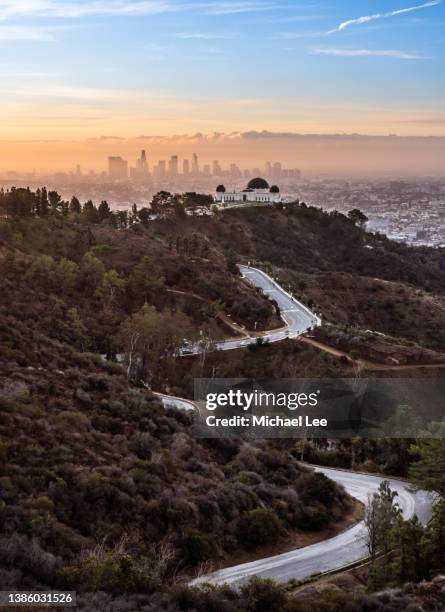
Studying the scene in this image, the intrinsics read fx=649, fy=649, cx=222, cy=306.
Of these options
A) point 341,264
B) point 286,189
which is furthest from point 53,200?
point 286,189

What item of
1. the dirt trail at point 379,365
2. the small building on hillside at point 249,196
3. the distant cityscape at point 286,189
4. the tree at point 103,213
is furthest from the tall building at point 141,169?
the dirt trail at point 379,365

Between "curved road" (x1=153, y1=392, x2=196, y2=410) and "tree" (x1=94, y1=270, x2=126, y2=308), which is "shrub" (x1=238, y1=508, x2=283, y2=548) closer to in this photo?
"curved road" (x1=153, y1=392, x2=196, y2=410)

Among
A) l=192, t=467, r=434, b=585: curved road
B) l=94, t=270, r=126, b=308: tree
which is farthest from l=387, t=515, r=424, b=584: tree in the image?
l=94, t=270, r=126, b=308: tree

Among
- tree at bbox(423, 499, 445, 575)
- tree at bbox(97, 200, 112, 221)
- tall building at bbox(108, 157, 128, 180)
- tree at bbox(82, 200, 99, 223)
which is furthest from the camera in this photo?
tall building at bbox(108, 157, 128, 180)

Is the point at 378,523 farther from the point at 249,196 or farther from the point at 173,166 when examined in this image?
the point at 173,166

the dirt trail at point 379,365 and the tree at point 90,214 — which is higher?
the tree at point 90,214

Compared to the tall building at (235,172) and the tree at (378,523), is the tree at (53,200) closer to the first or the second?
the tree at (378,523)
